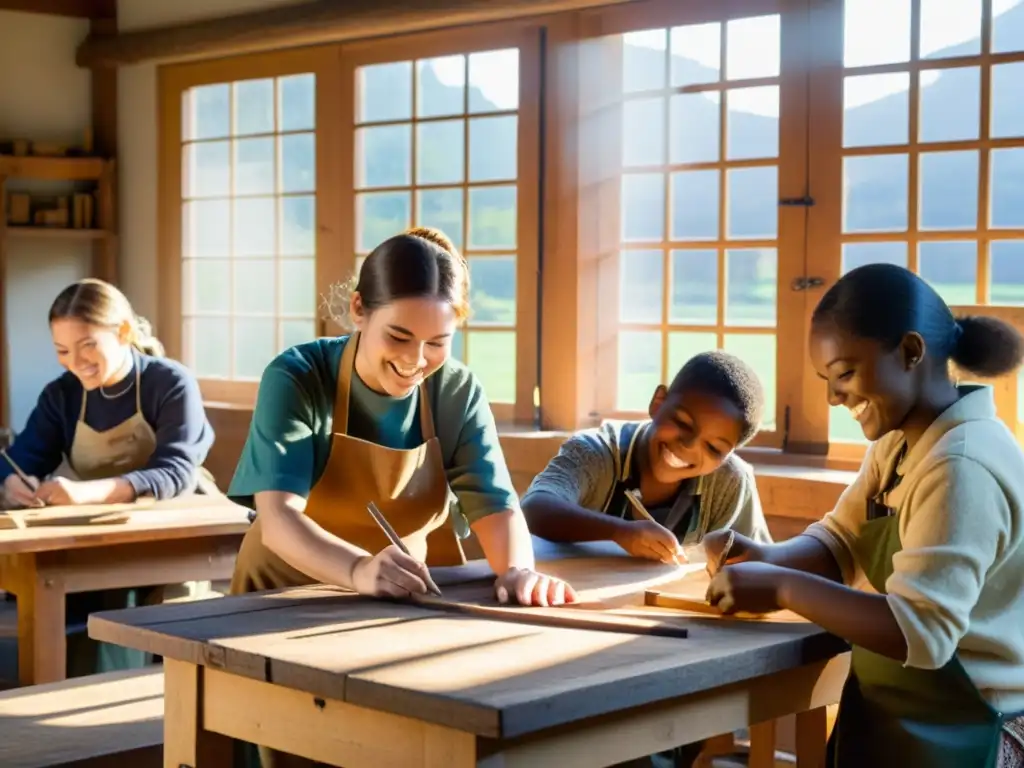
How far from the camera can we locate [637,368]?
497 cm

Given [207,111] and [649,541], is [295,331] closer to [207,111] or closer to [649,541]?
[207,111]

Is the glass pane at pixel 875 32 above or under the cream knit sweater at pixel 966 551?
above

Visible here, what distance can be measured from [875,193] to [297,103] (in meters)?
2.63

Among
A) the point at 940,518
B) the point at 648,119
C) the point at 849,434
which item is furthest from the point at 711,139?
the point at 940,518

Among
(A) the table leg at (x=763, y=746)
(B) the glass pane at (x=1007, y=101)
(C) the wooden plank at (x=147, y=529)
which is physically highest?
(B) the glass pane at (x=1007, y=101)

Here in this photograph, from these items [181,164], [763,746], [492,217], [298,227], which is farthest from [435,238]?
[181,164]

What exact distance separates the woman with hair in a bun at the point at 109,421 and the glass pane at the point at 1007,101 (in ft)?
8.19

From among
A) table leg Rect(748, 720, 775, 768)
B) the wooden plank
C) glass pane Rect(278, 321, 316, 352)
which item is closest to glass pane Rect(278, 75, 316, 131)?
glass pane Rect(278, 321, 316, 352)

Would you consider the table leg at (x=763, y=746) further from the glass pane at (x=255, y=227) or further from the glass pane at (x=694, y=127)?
the glass pane at (x=255, y=227)

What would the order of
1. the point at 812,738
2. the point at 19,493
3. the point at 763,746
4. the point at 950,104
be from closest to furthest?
1. the point at 812,738
2. the point at 763,746
3. the point at 19,493
4. the point at 950,104

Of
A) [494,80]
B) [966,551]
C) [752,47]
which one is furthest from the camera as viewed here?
[494,80]

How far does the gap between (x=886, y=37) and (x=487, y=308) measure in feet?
5.96

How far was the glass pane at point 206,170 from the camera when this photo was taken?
245 inches

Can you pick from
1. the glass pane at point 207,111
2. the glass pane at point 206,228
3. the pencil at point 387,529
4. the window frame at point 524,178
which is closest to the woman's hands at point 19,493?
the pencil at point 387,529
